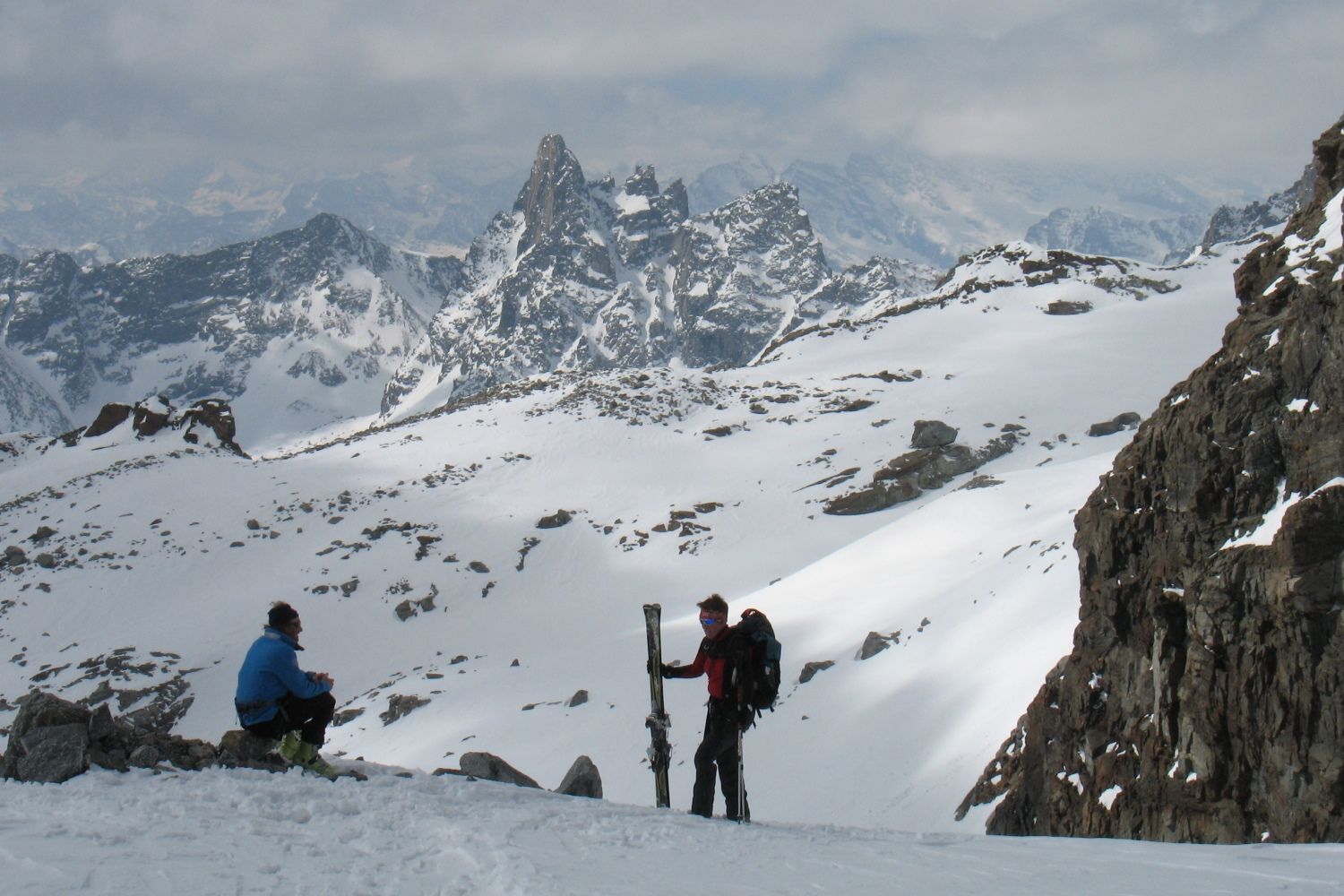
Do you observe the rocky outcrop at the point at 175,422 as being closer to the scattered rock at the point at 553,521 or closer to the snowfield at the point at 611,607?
the snowfield at the point at 611,607

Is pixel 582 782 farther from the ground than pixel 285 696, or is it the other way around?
pixel 285 696

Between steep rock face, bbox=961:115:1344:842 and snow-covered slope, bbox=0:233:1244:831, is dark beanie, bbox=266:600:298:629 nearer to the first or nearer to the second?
steep rock face, bbox=961:115:1344:842

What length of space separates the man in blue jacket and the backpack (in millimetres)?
3935

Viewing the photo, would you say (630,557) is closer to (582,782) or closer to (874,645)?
(874,645)

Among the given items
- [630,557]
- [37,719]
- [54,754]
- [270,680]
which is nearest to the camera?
[54,754]

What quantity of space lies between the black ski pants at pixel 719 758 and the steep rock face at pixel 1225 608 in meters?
4.98

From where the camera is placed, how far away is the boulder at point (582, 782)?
11.1 m

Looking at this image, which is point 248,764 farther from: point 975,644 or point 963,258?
point 963,258

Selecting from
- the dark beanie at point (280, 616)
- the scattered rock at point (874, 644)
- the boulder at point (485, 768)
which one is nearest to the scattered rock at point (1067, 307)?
the scattered rock at point (874, 644)

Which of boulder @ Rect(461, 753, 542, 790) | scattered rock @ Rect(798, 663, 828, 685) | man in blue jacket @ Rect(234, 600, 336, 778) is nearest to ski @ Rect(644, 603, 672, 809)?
boulder @ Rect(461, 753, 542, 790)

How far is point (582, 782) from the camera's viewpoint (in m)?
11.2

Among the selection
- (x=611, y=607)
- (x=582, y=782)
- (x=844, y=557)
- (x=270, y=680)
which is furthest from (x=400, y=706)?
(x=270, y=680)

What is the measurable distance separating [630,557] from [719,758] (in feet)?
93.1

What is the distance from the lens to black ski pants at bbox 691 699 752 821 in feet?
29.4
